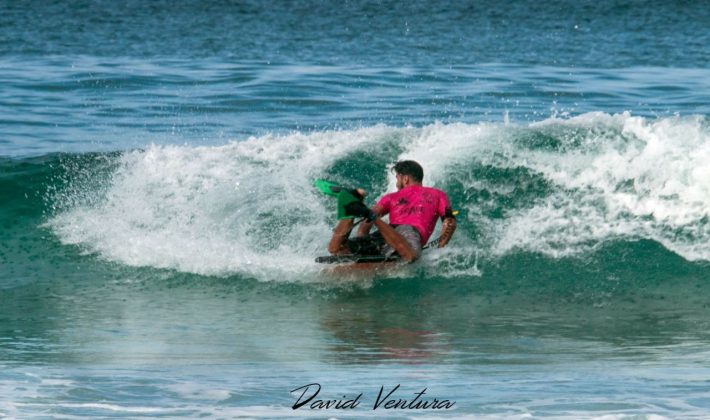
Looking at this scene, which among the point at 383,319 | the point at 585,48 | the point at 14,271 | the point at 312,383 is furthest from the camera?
the point at 585,48

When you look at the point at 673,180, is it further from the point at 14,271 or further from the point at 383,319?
the point at 14,271

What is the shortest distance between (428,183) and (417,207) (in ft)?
8.88

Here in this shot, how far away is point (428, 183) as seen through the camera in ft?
45.8

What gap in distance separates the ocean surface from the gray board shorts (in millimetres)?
267

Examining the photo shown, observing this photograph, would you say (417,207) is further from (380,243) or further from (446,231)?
(380,243)

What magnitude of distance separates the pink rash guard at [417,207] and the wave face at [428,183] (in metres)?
0.67

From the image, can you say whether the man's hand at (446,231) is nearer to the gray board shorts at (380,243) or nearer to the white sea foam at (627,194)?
the gray board shorts at (380,243)

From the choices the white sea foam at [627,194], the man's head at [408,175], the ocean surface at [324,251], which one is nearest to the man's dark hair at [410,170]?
the man's head at [408,175]

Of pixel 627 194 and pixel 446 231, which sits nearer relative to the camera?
pixel 446 231

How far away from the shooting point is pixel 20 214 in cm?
1449

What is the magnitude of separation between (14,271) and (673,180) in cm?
718

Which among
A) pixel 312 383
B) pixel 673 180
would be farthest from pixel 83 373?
pixel 673 180
